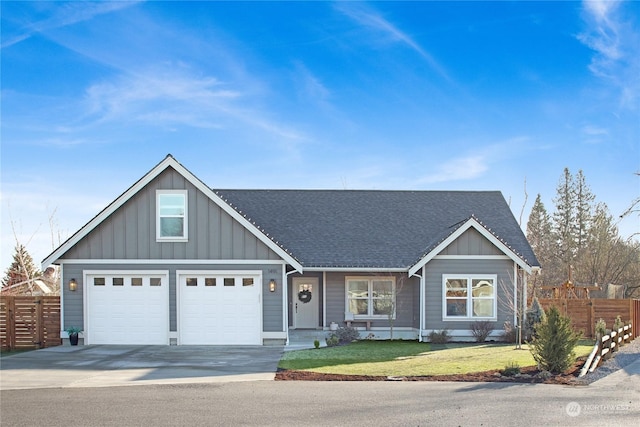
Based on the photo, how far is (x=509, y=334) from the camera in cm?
2028

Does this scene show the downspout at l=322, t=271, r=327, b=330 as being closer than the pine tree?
Yes

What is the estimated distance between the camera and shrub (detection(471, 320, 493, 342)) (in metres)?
20.2

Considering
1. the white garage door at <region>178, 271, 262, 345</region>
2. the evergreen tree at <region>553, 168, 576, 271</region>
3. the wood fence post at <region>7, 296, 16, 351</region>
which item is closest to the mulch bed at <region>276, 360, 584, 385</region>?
the white garage door at <region>178, 271, 262, 345</region>

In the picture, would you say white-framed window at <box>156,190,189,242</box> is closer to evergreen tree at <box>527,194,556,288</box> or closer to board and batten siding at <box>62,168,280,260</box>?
board and batten siding at <box>62,168,280,260</box>

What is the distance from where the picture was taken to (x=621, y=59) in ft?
72.0

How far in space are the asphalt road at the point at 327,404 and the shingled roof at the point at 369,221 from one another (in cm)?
937

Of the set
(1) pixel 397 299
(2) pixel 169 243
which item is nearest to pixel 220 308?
(2) pixel 169 243

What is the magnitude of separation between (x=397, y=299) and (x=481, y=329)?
350 centimetres

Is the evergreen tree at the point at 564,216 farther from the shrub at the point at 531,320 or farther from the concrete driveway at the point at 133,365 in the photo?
the concrete driveway at the point at 133,365

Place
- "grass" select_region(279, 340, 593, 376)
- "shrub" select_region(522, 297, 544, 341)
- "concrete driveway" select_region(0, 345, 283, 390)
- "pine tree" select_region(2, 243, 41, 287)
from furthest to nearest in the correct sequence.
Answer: "pine tree" select_region(2, 243, 41, 287), "shrub" select_region(522, 297, 544, 341), "grass" select_region(279, 340, 593, 376), "concrete driveway" select_region(0, 345, 283, 390)

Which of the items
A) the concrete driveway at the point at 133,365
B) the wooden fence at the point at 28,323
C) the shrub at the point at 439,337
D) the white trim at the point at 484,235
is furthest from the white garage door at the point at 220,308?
the shrub at the point at 439,337

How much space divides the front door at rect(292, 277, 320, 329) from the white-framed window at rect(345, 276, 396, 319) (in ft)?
4.88

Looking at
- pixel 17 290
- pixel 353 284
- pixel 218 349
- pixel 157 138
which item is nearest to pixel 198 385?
pixel 218 349

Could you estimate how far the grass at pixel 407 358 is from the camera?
14.4m
